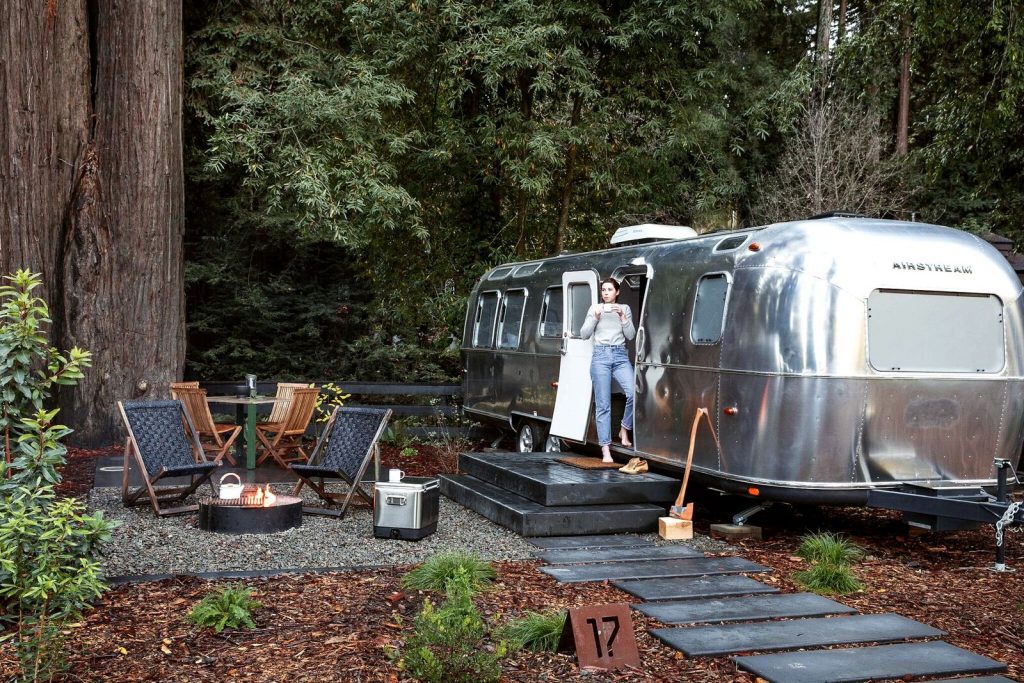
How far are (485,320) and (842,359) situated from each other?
6532 mm

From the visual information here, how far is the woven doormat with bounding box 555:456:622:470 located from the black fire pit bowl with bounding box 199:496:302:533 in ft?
9.35

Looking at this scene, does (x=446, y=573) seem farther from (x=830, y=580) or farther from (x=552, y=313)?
(x=552, y=313)

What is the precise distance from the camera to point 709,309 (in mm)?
8305

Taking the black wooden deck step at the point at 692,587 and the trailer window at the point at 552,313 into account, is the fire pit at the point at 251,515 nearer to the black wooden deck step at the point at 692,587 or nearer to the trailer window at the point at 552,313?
the black wooden deck step at the point at 692,587

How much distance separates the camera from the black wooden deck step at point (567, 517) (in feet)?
26.2

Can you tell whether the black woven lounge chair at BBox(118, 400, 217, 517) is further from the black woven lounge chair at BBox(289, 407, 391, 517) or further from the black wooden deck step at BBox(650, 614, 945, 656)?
the black wooden deck step at BBox(650, 614, 945, 656)

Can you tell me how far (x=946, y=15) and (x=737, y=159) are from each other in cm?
1126

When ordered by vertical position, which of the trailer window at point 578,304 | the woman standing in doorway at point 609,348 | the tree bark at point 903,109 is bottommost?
the woman standing in doorway at point 609,348

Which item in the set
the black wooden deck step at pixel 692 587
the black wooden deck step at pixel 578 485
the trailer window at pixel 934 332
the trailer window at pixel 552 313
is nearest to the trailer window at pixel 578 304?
the trailer window at pixel 552 313

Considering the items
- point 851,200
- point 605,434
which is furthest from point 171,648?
point 851,200

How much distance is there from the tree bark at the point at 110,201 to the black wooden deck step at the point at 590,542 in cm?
627

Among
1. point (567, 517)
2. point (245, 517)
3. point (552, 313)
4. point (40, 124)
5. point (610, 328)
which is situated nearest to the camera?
point (245, 517)

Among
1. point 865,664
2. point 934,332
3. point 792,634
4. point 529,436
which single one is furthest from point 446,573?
point 529,436

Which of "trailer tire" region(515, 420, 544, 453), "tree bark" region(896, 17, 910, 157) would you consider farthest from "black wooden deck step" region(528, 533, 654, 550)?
"tree bark" region(896, 17, 910, 157)
